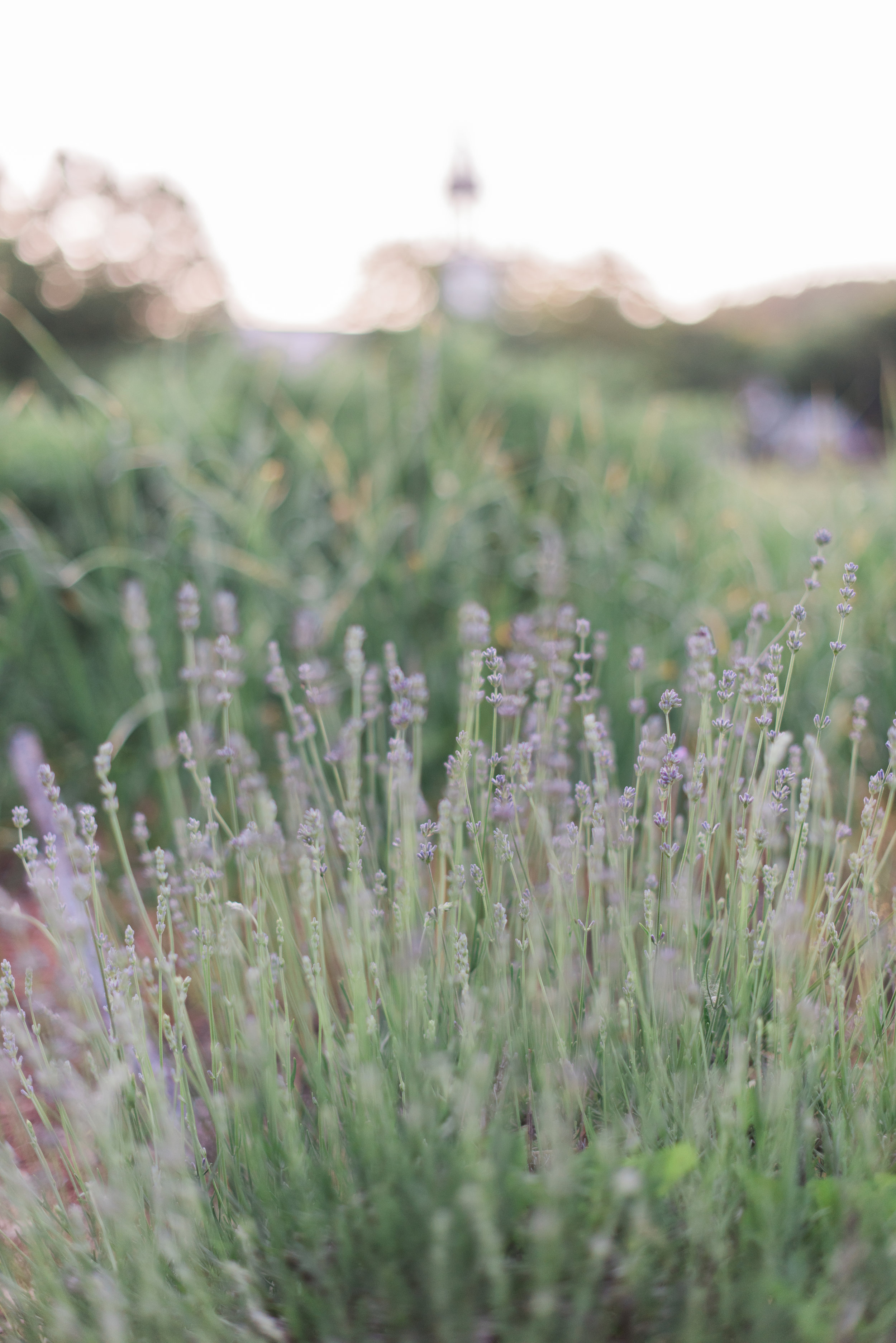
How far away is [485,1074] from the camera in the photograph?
1.12 metres

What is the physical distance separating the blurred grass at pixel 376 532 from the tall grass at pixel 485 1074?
1057 millimetres

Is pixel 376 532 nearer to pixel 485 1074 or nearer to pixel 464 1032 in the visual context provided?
pixel 464 1032

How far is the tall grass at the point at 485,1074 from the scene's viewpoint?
107cm

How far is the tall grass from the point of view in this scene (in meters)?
1.07

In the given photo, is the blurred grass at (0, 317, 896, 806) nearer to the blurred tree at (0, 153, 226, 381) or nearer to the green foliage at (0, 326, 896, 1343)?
the green foliage at (0, 326, 896, 1343)

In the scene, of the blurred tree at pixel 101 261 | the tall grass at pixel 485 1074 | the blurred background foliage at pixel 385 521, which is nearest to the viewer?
the tall grass at pixel 485 1074

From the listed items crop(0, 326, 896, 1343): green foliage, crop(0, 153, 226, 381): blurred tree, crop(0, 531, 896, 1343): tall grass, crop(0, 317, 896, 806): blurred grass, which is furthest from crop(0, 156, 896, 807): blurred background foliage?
crop(0, 153, 226, 381): blurred tree

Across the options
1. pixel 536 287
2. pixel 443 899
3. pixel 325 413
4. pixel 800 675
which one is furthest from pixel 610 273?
pixel 443 899

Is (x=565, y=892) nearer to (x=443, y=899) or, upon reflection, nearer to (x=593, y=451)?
(x=443, y=899)

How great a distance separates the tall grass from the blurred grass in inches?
41.6

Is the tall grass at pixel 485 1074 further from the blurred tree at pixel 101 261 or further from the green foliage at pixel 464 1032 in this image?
the blurred tree at pixel 101 261

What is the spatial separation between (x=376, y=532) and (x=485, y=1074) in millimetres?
2734

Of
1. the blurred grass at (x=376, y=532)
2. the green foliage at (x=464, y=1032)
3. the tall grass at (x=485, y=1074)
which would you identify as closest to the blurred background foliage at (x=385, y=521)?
the blurred grass at (x=376, y=532)

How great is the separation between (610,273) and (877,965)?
25802mm
